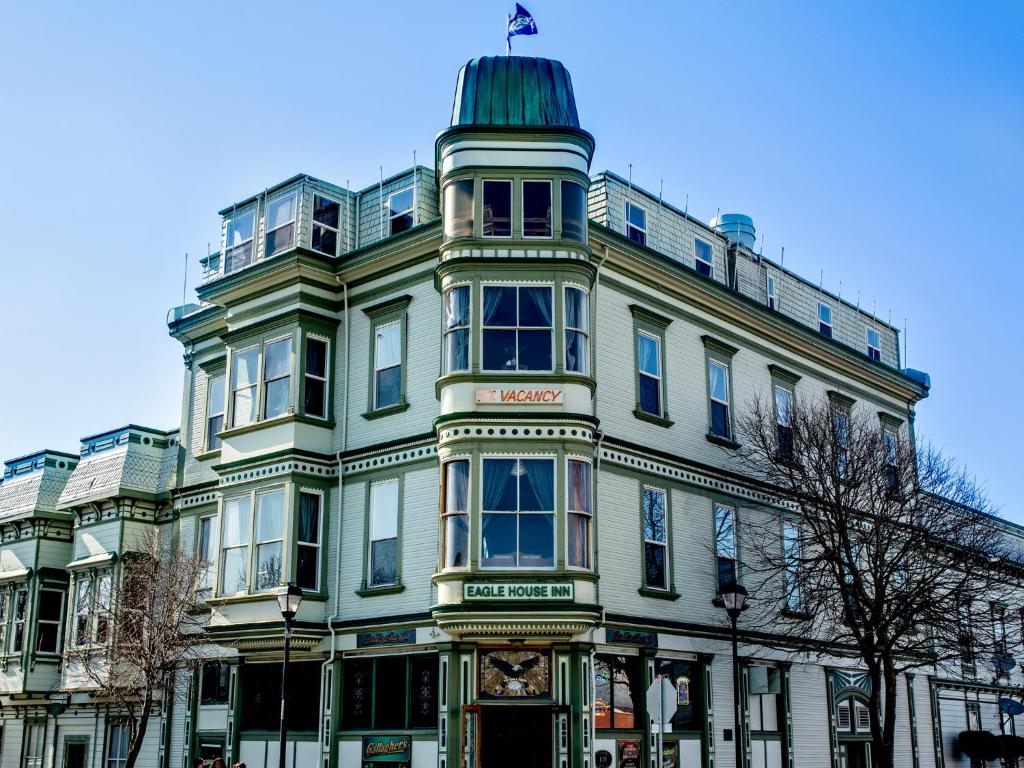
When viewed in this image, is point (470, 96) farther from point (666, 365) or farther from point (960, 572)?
point (960, 572)

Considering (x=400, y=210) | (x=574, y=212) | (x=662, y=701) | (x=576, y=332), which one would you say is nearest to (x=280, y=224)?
(x=400, y=210)

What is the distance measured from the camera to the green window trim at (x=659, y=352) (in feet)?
101

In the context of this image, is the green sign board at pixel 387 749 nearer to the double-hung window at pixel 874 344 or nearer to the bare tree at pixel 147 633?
the bare tree at pixel 147 633

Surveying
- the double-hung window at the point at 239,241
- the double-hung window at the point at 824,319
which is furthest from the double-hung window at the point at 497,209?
the double-hung window at the point at 824,319

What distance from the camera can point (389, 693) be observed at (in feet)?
94.3

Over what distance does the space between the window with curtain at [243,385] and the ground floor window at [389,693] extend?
7.02 metres

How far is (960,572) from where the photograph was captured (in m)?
32.6

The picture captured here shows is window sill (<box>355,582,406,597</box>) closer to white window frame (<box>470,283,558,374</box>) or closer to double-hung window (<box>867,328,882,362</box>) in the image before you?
white window frame (<box>470,283,558,374</box>)

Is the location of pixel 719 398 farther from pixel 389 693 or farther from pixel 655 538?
pixel 389 693

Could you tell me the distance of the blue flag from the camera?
3178cm

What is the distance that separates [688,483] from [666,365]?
3.02 meters

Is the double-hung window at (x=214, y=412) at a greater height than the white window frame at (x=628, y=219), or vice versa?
the white window frame at (x=628, y=219)

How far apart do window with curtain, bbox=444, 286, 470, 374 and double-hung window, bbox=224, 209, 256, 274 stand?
809 centimetres

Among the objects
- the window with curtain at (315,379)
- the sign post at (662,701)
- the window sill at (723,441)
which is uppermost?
the window with curtain at (315,379)
